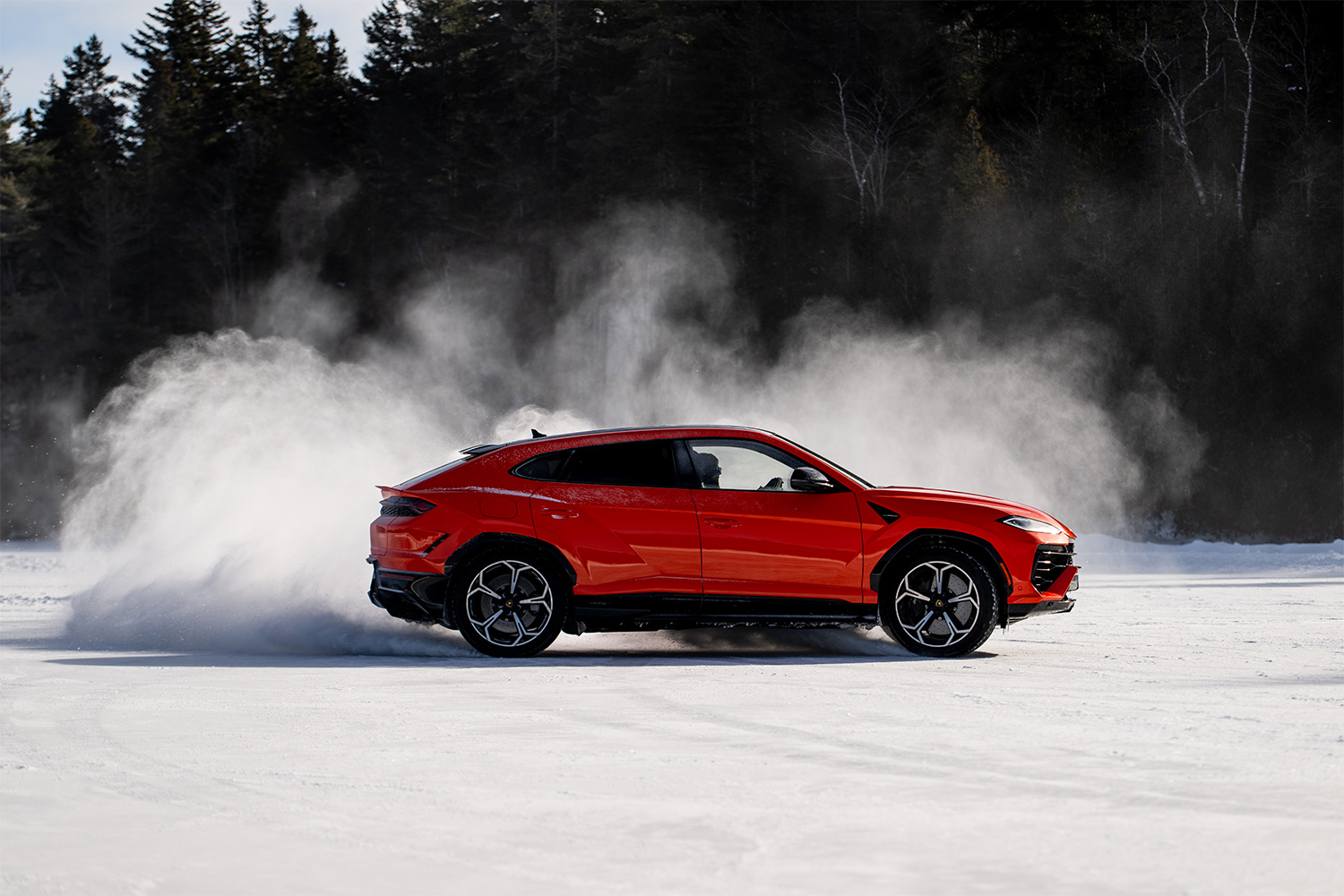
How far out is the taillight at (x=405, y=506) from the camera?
9.31m

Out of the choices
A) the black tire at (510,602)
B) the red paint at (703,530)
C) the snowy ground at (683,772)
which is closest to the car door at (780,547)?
the red paint at (703,530)

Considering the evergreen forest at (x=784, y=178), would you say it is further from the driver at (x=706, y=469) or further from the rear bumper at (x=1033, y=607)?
the driver at (x=706, y=469)

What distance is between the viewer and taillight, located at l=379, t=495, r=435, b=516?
931 centimetres

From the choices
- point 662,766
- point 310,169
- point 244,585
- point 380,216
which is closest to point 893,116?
point 380,216

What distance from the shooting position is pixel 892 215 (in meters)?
43.6

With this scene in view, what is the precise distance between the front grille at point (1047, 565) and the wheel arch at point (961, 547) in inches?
7.7

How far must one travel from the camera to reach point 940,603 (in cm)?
924

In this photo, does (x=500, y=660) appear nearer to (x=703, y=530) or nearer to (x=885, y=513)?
(x=703, y=530)

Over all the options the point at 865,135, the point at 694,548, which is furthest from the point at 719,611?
the point at 865,135

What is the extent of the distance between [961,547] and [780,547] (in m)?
1.25

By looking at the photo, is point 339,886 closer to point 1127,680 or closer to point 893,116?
point 1127,680

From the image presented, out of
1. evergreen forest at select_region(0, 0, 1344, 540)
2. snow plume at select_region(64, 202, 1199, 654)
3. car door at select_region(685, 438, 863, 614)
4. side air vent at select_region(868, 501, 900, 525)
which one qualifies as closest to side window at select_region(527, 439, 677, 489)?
car door at select_region(685, 438, 863, 614)

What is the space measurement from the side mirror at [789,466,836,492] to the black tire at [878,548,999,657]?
2.41ft

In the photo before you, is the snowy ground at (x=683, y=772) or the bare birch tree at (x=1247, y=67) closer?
the snowy ground at (x=683, y=772)
